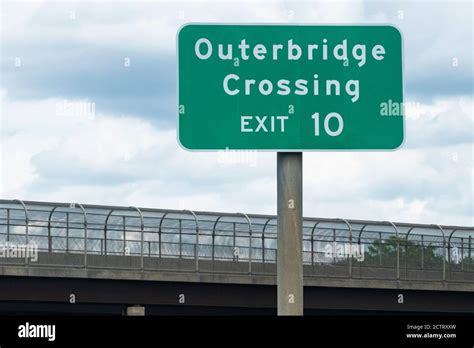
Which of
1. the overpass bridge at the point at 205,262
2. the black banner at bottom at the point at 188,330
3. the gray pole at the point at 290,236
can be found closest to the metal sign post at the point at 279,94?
the gray pole at the point at 290,236

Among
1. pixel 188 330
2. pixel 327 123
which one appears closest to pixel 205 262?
pixel 327 123

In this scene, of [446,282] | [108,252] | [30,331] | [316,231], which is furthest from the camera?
[446,282]

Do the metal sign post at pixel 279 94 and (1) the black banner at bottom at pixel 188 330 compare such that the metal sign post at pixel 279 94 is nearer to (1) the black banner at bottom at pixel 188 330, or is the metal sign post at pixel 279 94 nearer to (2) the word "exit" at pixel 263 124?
(2) the word "exit" at pixel 263 124

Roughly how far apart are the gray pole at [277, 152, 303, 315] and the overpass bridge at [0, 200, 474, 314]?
106 feet

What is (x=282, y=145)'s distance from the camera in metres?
14.4

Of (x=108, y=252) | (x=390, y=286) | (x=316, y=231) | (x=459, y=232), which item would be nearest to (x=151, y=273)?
(x=108, y=252)

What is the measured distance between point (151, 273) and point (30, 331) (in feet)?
116

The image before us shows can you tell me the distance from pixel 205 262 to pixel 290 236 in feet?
119

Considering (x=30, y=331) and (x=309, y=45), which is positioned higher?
(x=309, y=45)

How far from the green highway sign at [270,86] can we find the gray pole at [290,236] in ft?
1.02

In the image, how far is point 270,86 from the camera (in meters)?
14.4

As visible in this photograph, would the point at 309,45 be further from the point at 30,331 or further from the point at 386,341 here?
the point at 30,331

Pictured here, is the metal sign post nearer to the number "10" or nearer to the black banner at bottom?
the number "10"

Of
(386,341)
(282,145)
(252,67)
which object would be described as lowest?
(386,341)
